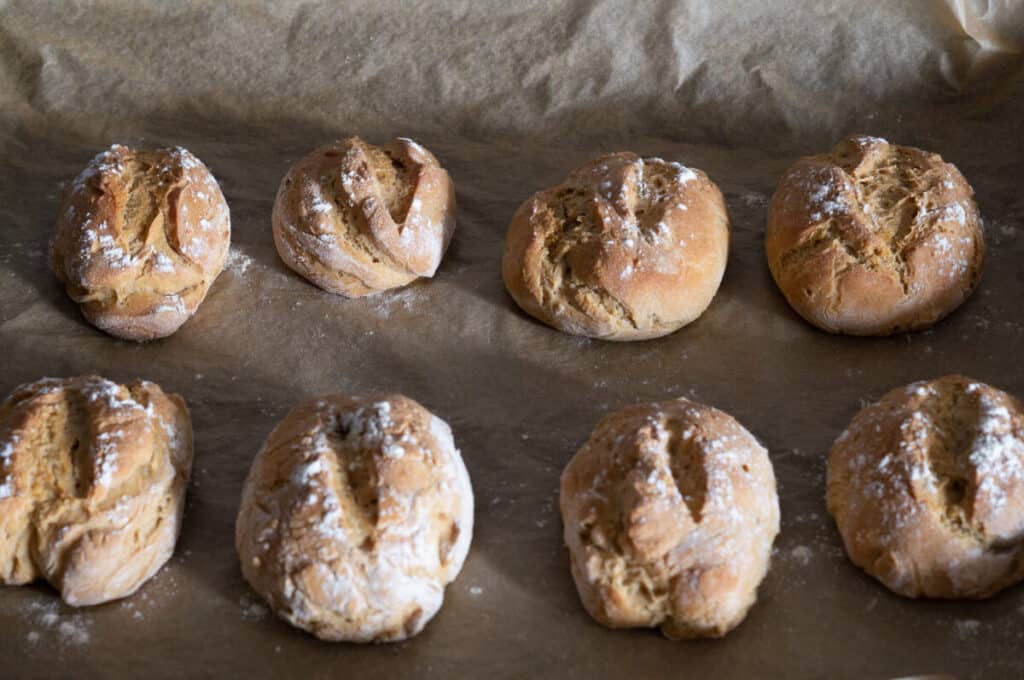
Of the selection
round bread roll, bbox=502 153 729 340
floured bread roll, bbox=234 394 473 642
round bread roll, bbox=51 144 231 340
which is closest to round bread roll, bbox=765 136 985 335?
round bread roll, bbox=502 153 729 340

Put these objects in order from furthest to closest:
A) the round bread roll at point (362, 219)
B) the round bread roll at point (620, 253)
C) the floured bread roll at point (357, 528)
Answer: the round bread roll at point (362, 219) < the round bread roll at point (620, 253) < the floured bread roll at point (357, 528)

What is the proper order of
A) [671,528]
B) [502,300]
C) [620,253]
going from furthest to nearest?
[502,300] → [620,253] → [671,528]

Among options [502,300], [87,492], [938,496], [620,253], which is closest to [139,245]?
[87,492]

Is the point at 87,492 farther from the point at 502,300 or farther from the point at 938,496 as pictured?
the point at 938,496

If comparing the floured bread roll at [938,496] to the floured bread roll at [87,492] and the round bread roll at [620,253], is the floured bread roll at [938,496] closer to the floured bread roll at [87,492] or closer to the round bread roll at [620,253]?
the round bread roll at [620,253]

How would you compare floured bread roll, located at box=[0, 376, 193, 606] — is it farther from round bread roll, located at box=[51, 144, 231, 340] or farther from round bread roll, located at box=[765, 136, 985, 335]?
round bread roll, located at box=[765, 136, 985, 335]

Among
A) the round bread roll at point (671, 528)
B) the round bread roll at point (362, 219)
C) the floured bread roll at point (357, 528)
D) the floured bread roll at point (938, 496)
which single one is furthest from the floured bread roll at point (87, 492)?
the floured bread roll at point (938, 496)

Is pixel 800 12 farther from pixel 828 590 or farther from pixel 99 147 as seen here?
pixel 99 147
